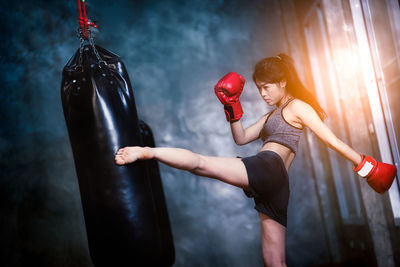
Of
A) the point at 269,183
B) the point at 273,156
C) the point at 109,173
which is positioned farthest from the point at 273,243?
the point at 109,173

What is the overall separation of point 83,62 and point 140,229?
3.43ft

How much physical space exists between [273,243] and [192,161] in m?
0.79

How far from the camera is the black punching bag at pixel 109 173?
1530 millimetres

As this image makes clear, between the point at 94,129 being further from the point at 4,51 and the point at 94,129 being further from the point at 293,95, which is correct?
the point at 4,51

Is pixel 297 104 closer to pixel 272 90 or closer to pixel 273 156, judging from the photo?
pixel 272 90

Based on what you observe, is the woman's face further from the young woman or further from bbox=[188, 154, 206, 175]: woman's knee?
bbox=[188, 154, 206, 175]: woman's knee

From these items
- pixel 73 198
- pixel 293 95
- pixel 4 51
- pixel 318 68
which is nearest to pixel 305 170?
pixel 318 68

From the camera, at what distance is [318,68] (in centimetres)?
304

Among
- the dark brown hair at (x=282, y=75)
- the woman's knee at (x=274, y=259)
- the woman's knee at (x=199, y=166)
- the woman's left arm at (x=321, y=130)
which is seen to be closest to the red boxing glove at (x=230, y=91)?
the dark brown hair at (x=282, y=75)

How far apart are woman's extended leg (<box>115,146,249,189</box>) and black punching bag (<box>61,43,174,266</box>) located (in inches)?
7.1

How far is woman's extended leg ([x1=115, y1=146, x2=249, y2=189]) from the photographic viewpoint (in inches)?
52.3

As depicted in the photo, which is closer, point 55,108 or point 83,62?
point 83,62

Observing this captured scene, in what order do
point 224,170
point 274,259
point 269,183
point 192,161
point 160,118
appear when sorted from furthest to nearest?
1. point 160,118
2. point 274,259
3. point 269,183
4. point 224,170
5. point 192,161

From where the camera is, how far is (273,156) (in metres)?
1.65
